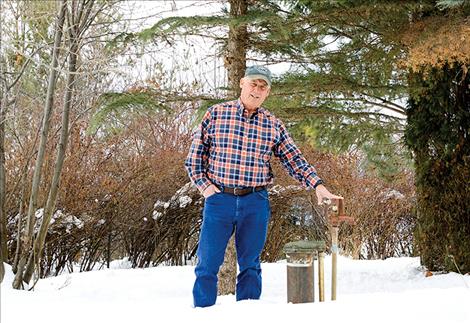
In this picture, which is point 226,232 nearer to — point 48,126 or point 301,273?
point 301,273

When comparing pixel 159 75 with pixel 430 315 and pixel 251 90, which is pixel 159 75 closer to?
pixel 251 90

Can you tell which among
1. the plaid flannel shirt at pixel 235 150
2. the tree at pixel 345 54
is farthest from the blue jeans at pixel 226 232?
the tree at pixel 345 54

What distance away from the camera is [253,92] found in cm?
336

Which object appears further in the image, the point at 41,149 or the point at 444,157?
the point at 444,157

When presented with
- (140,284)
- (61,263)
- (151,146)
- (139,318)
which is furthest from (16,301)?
(151,146)

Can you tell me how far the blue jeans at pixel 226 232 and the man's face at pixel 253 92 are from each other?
0.53m

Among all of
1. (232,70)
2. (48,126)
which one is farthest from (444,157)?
(48,126)

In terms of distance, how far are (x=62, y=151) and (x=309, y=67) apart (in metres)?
2.94

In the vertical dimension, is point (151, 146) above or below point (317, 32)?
below

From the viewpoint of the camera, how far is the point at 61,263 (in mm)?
8367

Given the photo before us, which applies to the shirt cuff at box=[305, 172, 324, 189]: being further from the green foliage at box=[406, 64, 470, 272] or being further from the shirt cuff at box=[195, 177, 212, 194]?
the green foliage at box=[406, 64, 470, 272]

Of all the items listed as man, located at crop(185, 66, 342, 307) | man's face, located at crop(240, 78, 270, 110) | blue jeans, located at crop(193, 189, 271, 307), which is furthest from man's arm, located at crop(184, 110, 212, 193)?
man's face, located at crop(240, 78, 270, 110)

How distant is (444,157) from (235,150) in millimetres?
3745

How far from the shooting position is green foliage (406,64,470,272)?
20.3 feet
